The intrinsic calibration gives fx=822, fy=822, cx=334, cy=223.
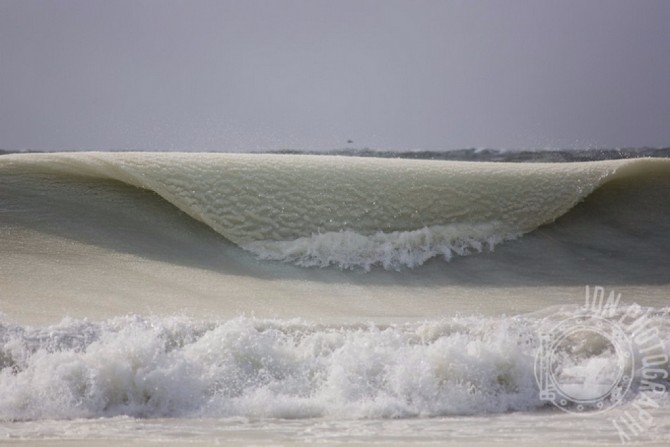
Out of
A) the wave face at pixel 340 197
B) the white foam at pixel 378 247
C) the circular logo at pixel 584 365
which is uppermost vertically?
the wave face at pixel 340 197

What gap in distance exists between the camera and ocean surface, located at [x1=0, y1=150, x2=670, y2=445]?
1.59m

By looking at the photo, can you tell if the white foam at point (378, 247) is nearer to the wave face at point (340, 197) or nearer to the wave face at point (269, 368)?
the wave face at point (340, 197)

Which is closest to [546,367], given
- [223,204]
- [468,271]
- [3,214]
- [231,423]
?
[231,423]

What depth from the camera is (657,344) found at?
1.85 meters

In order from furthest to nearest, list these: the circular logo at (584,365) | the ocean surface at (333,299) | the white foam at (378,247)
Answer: the white foam at (378,247)
the circular logo at (584,365)
the ocean surface at (333,299)

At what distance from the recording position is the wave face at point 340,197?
105 inches

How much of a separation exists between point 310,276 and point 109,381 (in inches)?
37.6

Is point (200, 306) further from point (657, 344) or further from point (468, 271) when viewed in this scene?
point (657, 344)

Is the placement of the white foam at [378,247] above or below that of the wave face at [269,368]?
above

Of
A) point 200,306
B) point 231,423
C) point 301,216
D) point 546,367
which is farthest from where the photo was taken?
point 301,216

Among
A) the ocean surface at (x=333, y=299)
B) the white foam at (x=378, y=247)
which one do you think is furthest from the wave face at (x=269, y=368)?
the white foam at (x=378, y=247)

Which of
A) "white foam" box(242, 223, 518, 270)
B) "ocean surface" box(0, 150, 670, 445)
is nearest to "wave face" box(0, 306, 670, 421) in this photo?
"ocean surface" box(0, 150, 670, 445)

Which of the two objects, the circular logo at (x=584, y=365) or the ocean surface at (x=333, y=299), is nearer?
the ocean surface at (x=333, y=299)

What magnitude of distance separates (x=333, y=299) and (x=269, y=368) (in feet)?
2.05
